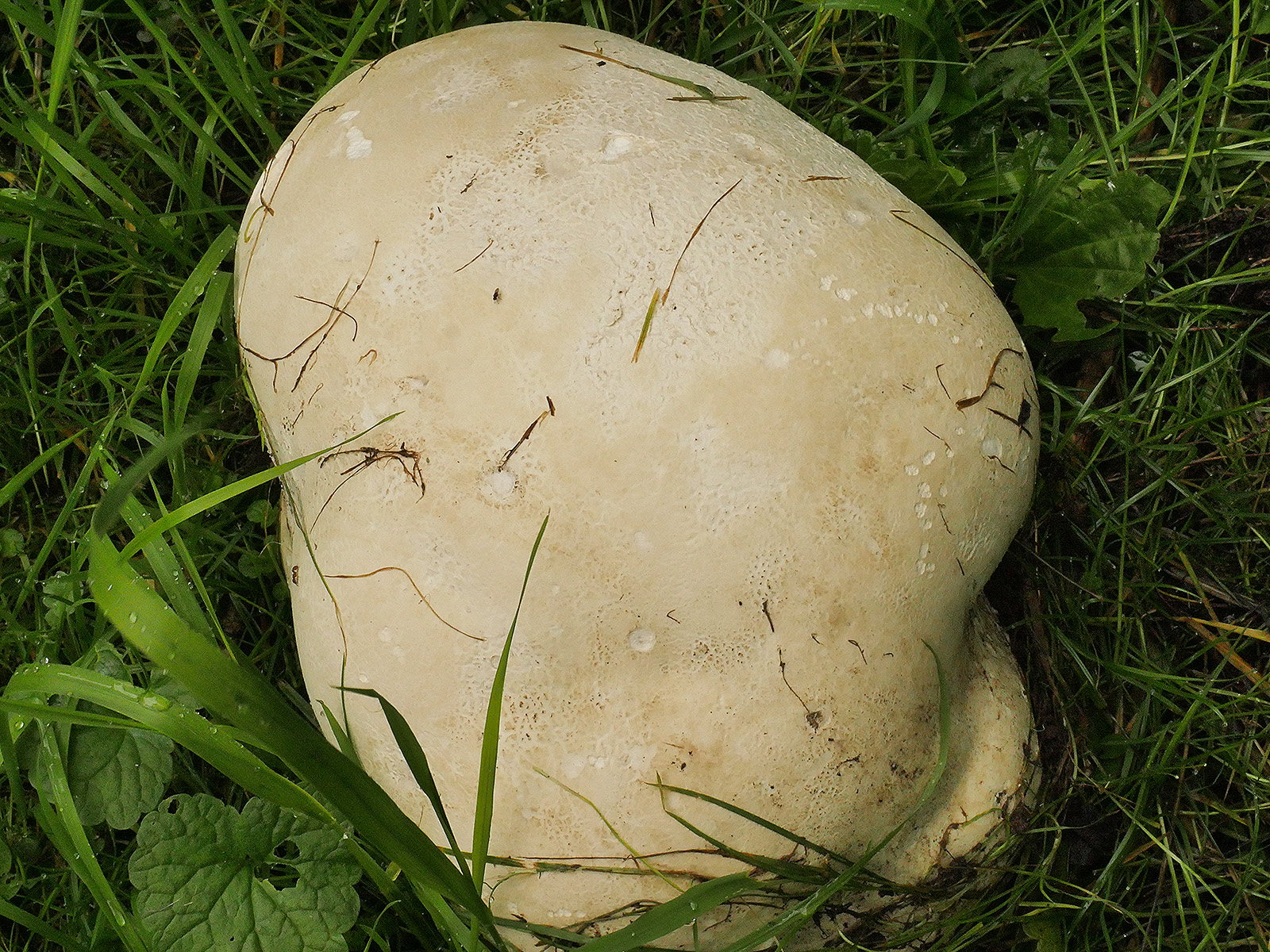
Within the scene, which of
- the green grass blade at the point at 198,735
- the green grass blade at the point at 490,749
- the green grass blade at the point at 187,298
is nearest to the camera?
the green grass blade at the point at 490,749

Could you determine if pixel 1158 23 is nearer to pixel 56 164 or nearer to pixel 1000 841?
pixel 1000 841

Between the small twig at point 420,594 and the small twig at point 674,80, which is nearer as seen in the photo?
the small twig at point 420,594

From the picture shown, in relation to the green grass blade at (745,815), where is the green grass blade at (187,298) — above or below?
above

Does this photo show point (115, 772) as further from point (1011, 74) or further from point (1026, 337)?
point (1011, 74)

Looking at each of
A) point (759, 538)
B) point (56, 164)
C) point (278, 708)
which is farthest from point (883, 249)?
point (56, 164)

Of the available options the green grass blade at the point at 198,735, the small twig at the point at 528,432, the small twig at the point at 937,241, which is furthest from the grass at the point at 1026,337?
the small twig at the point at 528,432

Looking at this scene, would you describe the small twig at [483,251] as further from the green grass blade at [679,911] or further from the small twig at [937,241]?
the green grass blade at [679,911]

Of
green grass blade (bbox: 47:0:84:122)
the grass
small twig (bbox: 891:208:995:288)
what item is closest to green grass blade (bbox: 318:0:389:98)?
the grass

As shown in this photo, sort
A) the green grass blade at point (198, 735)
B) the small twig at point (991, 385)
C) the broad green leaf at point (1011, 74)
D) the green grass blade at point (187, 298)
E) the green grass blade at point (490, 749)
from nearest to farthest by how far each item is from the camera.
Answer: the green grass blade at point (490, 749)
the small twig at point (991, 385)
the green grass blade at point (198, 735)
the green grass blade at point (187, 298)
the broad green leaf at point (1011, 74)
